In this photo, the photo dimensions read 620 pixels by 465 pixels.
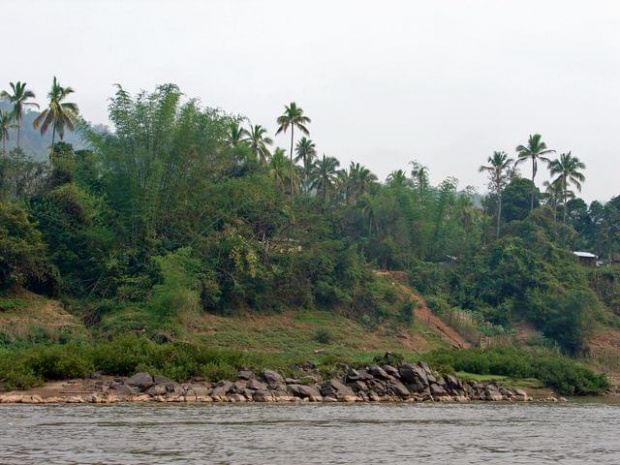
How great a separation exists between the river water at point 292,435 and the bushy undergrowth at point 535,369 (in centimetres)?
1395

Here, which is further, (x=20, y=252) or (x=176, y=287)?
(x=176, y=287)

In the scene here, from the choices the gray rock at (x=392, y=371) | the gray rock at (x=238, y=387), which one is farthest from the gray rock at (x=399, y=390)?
the gray rock at (x=238, y=387)

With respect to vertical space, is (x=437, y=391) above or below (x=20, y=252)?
below

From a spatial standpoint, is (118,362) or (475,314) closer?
(118,362)

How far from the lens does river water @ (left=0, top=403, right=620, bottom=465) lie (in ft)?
68.8

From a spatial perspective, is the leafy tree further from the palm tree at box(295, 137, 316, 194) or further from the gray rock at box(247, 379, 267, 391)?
the gray rock at box(247, 379, 267, 391)

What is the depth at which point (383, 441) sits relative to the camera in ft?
80.7

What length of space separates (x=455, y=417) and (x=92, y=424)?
1390 centimetres

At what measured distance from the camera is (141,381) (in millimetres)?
34812

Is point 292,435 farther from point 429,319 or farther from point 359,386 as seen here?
point 429,319

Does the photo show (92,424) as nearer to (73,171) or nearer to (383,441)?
(383,441)

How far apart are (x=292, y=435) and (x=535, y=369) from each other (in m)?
28.0

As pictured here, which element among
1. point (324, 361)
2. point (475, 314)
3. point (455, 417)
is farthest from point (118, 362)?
point (475, 314)

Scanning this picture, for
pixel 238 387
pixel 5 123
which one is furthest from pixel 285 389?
pixel 5 123
